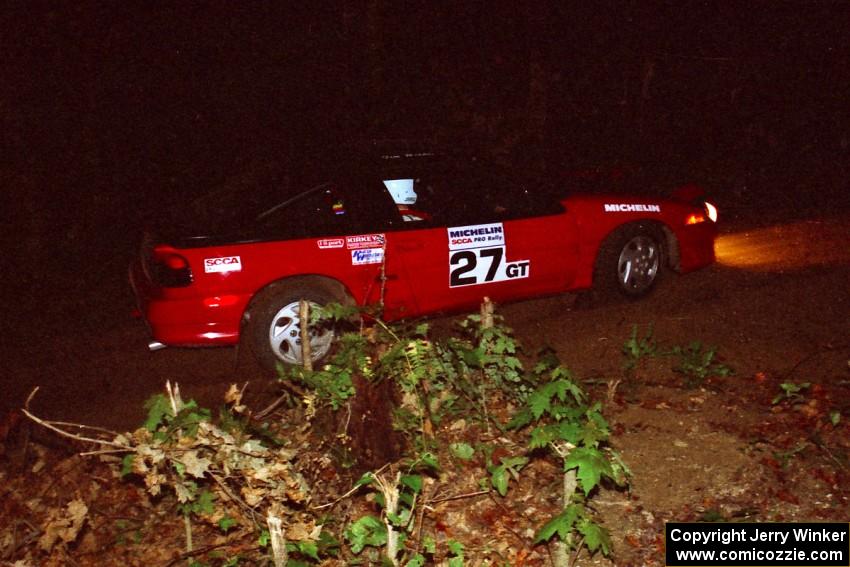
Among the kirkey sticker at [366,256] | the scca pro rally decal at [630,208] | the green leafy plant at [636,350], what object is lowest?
the green leafy plant at [636,350]

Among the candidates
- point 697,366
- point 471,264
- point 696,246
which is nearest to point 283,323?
point 471,264

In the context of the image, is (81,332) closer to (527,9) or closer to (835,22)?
(527,9)

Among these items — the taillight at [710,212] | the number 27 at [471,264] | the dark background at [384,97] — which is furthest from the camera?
the dark background at [384,97]

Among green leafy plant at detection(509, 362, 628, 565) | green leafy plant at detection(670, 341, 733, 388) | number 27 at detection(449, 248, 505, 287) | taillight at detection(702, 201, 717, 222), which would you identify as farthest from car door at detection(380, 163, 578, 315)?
green leafy plant at detection(509, 362, 628, 565)

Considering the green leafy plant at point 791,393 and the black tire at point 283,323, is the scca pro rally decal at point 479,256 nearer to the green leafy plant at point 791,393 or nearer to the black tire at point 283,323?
the black tire at point 283,323

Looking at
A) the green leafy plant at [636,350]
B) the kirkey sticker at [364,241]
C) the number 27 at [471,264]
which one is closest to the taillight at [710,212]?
the green leafy plant at [636,350]

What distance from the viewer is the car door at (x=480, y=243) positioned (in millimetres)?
5891

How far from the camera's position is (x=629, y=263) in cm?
685

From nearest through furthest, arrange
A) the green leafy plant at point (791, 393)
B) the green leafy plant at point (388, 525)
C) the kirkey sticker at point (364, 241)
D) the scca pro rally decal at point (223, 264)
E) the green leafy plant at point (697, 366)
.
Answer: the green leafy plant at point (388, 525)
the green leafy plant at point (791, 393)
the green leafy plant at point (697, 366)
the scca pro rally decal at point (223, 264)
the kirkey sticker at point (364, 241)

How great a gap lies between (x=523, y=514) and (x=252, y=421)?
1540 millimetres

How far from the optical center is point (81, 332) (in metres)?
7.28

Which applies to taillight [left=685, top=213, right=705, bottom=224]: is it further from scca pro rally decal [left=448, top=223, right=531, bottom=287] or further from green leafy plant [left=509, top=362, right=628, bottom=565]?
green leafy plant [left=509, top=362, right=628, bottom=565]

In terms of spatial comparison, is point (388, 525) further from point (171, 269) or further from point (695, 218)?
point (695, 218)

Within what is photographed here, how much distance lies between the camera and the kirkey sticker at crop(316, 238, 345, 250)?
5.58 metres
